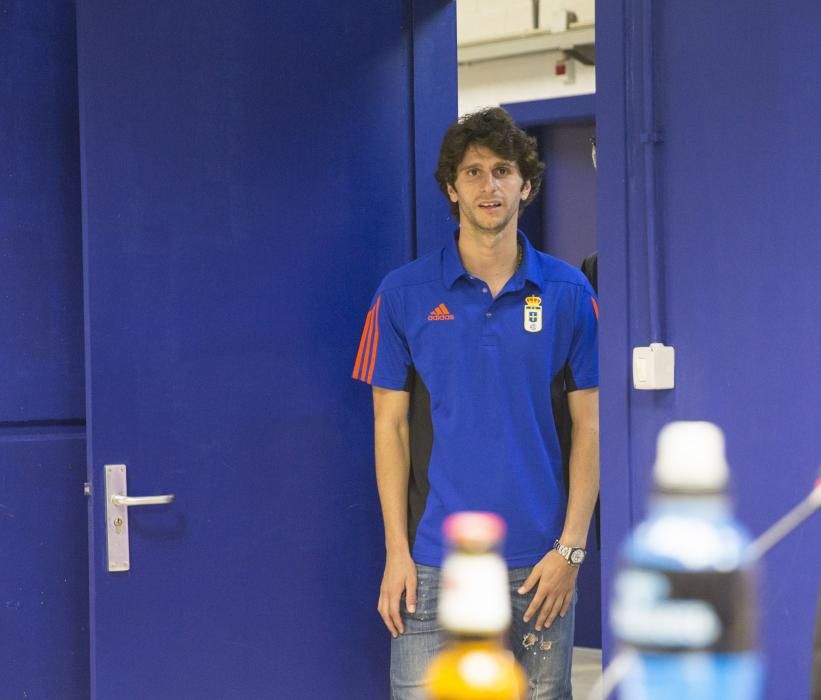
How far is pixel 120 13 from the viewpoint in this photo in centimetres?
260

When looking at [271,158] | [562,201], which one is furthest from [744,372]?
[562,201]

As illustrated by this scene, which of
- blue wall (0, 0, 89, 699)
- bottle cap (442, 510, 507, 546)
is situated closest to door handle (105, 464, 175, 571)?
blue wall (0, 0, 89, 699)

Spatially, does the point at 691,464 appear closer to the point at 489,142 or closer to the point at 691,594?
the point at 691,594

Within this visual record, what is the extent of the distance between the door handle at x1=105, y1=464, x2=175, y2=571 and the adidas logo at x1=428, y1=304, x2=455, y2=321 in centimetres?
70

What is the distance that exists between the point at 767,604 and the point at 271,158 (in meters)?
1.41

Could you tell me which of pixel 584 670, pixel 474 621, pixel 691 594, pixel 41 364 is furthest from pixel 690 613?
pixel 584 670

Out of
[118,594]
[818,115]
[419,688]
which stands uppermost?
[818,115]

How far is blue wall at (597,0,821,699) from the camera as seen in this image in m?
2.23

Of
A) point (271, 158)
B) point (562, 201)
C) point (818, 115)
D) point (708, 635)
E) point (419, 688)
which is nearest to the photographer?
point (708, 635)

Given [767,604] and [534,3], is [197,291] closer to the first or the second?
[767,604]

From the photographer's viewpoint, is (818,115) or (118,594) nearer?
(818,115)

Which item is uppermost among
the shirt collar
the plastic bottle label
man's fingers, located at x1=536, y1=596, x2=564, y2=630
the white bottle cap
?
the shirt collar

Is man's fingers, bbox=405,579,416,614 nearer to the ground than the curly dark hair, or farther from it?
nearer to the ground

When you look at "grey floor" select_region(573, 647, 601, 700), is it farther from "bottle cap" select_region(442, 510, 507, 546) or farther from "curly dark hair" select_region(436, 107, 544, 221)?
"bottle cap" select_region(442, 510, 507, 546)
